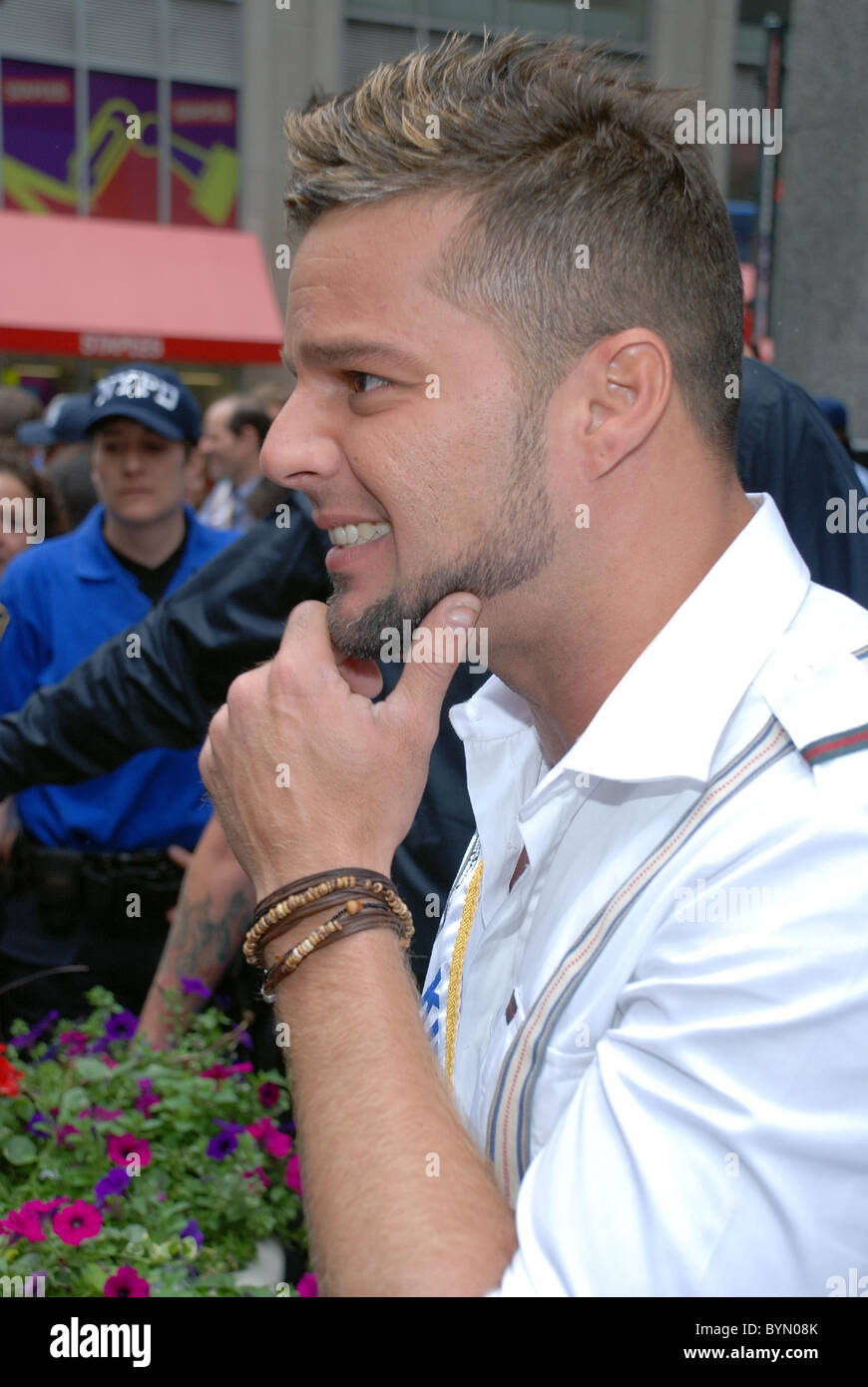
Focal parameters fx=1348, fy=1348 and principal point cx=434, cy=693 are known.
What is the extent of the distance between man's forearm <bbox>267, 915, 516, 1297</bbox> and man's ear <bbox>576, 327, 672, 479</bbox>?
0.65 meters

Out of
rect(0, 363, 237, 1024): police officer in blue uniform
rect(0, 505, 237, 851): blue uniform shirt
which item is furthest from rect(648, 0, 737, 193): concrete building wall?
rect(0, 505, 237, 851): blue uniform shirt

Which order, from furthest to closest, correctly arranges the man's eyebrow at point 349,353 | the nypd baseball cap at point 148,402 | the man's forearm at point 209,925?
the nypd baseball cap at point 148,402 → the man's forearm at point 209,925 → the man's eyebrow at point 349,353

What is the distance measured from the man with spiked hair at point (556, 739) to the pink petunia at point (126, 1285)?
1.79 feet

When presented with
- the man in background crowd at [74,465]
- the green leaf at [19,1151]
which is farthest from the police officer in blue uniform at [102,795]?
the man in background crowd at [74,465]

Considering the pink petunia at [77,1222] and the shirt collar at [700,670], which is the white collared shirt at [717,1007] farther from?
the pink petunia at [77,1222]

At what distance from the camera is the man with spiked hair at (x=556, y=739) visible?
1167 millimetres

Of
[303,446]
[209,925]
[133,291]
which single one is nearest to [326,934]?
[303,446]

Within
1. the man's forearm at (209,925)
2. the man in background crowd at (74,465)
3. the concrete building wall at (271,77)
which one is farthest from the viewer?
the concrete building wall at (271,77)

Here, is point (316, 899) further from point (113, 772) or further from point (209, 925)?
point (113, 772)

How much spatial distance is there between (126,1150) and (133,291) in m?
14.4

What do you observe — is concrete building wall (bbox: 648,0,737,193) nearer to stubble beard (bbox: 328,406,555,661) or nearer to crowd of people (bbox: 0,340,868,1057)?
crowd of people (bbox: 0,340,868,1057)

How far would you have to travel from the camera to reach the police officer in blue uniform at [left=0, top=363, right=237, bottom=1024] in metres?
3.95

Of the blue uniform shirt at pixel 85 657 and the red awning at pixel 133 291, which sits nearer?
the blue uniform shirt at pixel 85 657
